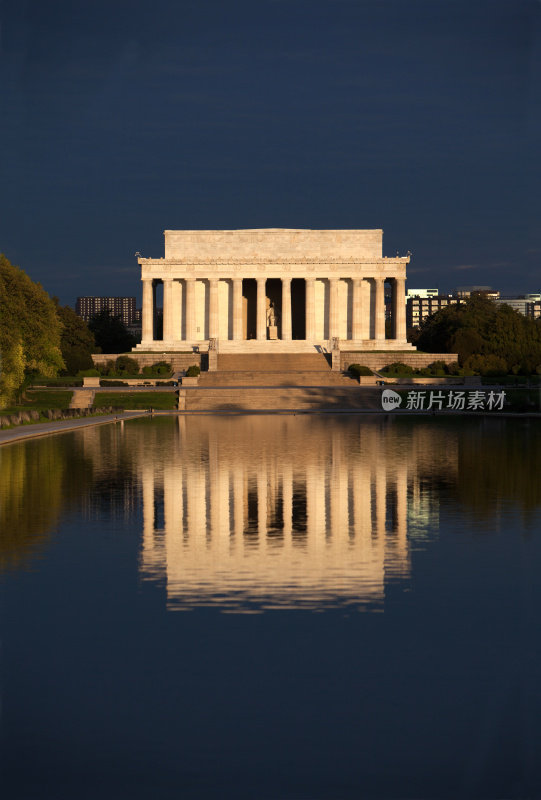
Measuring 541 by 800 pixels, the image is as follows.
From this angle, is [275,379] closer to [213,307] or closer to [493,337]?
[493,337]

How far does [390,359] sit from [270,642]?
270ft

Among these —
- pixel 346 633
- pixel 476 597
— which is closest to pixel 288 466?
pixel 476 597

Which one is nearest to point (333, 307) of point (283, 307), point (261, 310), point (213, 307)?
point (283, 307)

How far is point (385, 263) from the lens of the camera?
106 meters

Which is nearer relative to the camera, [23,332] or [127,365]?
[23,332]

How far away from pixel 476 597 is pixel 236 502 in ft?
29.1

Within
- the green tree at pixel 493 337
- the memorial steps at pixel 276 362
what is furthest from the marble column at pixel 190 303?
the green tree at pixel 493 337

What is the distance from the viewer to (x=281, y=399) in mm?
64750

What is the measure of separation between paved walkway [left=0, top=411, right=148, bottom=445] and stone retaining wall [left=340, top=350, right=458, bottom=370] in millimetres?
38045

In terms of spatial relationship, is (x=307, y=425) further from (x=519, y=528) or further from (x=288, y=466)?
(x=519, y=528)

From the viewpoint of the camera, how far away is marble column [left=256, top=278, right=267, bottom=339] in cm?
10694

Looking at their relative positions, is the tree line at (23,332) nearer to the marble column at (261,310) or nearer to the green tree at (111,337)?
the marble column at (261,310)

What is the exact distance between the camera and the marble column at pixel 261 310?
106938 millimetres

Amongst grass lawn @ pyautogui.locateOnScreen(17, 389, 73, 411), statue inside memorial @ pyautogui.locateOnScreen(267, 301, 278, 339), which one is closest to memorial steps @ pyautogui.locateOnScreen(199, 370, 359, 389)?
grass lawn @ pyautogui.locateOnScreen(17, 389, 73, 411)
